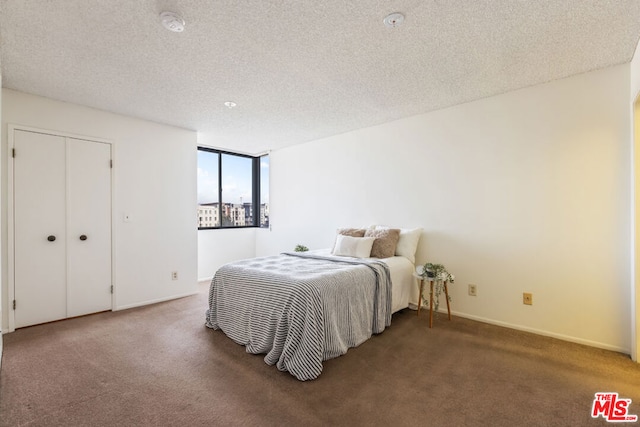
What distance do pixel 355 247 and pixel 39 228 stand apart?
3325 mm

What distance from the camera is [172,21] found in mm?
1905

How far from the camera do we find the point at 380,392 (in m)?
1.93

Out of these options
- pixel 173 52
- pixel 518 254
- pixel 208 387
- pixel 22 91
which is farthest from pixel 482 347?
pixel 22 91

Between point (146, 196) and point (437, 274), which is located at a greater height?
point (146, 196)

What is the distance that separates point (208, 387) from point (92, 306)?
236cm

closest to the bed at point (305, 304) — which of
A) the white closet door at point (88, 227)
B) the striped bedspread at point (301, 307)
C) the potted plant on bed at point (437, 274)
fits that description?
the striped bedspread at point (301, 307)

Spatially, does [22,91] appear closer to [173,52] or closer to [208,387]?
[173,52]

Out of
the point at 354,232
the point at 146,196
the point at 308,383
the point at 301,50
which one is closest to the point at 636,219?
the point at 354,232

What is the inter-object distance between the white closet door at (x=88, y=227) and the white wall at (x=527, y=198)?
10.6 ft

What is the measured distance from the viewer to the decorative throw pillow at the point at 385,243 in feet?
11.3

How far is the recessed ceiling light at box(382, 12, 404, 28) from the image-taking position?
6.18 feet

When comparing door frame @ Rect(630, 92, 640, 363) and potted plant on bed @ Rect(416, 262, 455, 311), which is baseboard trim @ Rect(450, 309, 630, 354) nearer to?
door frame @ Rect(630, 92, 640, 363)

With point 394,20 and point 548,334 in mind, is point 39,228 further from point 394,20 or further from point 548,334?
point 548,334

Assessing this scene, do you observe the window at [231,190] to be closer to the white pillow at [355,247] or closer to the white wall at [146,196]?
the white wall at [146,196]
